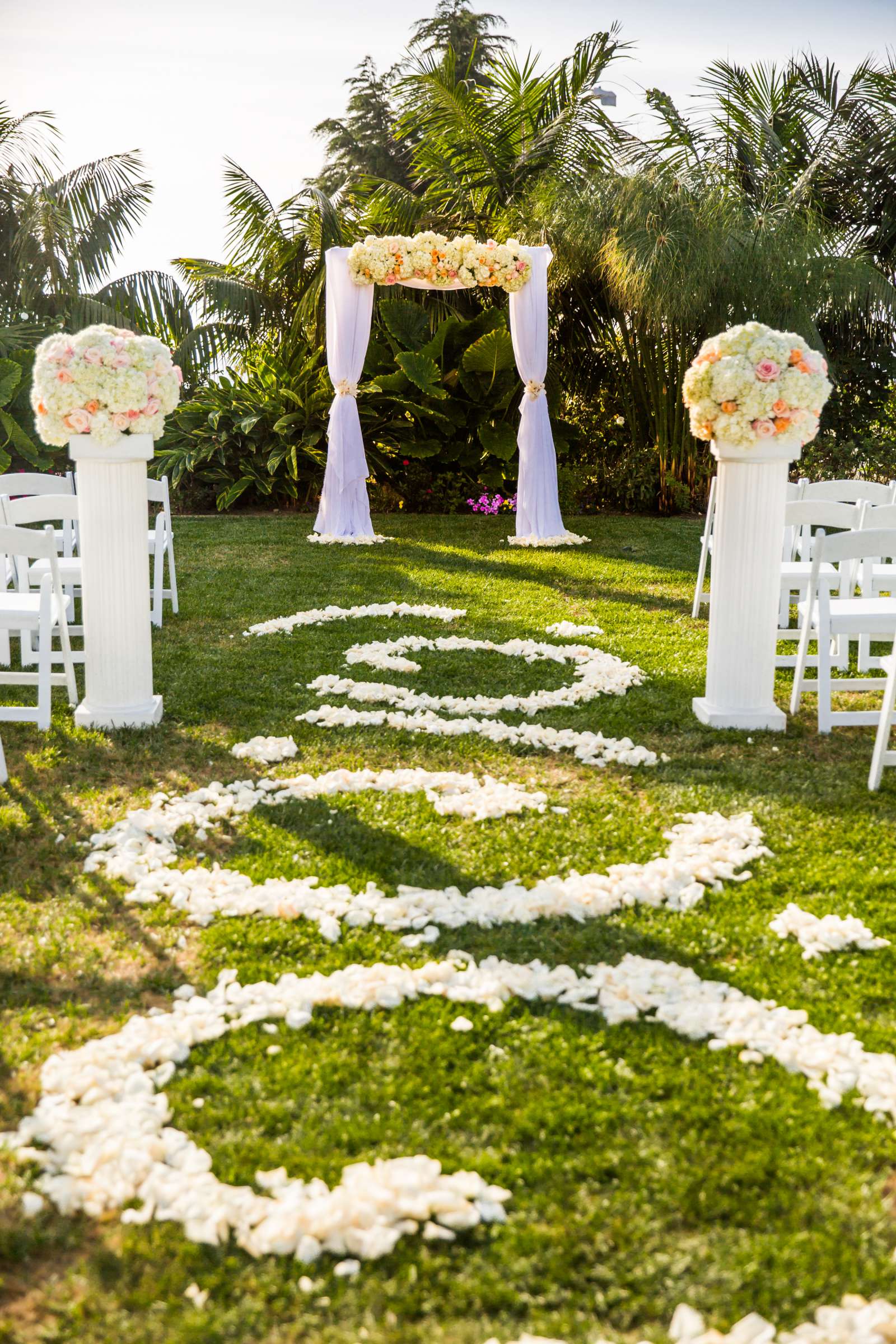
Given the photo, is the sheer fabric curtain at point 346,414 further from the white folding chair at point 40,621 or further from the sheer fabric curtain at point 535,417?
the white folding chair at point 40,621

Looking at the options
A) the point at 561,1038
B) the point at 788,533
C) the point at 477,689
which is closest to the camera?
the point at 561,1038

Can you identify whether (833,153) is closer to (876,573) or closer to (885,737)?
(876,573)

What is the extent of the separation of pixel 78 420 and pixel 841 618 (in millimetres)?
3604

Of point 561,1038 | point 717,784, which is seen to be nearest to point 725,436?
point 717,784

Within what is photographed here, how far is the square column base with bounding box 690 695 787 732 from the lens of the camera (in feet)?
17.1

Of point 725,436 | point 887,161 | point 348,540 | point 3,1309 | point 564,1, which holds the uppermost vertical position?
point 564,1

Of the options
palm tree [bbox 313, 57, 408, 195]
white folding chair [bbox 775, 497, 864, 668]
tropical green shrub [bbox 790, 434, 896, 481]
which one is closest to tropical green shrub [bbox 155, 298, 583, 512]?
tropical green shrub [bbox 790, 434, 896, 481]

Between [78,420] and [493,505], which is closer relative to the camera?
[78,420]

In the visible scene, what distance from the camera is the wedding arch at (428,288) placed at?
1142 cm

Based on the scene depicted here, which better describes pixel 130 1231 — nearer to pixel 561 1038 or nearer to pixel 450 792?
pixel 561 1038

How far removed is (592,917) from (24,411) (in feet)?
40.8

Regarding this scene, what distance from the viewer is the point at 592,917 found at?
10.8 feet

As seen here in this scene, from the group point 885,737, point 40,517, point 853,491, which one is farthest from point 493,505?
point 885,737

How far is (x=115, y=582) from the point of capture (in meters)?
5.12
